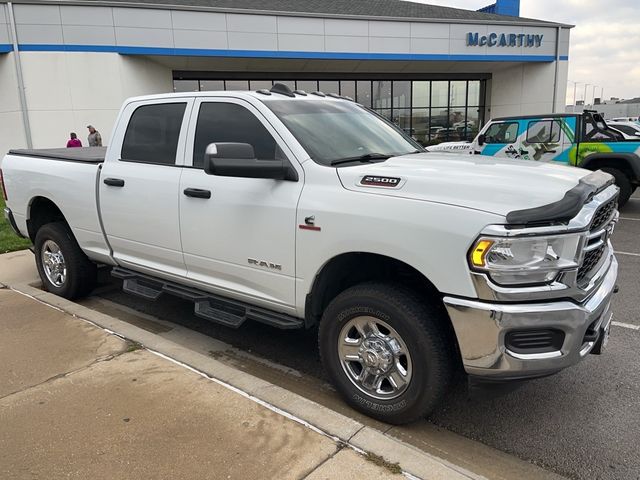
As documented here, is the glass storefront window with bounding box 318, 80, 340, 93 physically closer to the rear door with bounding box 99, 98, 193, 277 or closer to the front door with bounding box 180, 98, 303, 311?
the rear door with bounding box 99, 98, 193, 277

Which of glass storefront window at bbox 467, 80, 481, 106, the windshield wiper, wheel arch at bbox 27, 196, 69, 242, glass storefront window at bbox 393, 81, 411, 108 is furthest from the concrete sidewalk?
glass storefront window at bbox 467, 80, 481, 106

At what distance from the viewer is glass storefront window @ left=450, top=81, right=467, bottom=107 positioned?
2852 centimetres

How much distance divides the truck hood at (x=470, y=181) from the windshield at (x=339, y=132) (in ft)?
0.95

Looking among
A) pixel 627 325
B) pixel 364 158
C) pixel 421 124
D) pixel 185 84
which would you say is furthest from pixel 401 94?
pixel 364 158

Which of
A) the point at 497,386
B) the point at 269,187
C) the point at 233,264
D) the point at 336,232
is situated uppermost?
the point at 269,187

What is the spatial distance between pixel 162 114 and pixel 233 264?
157cm

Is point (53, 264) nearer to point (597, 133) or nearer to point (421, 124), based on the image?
point (597, 133)

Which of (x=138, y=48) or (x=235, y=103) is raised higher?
(x=138, y=48)

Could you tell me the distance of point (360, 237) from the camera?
3004 mm

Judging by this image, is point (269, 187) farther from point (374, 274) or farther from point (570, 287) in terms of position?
point (570, 287)

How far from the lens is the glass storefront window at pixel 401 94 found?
27531 millimetres

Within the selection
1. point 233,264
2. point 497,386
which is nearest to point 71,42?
point 233,264

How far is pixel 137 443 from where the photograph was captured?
9.29 feet

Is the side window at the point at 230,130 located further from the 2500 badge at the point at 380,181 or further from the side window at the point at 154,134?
the 2500 badge at the point at 380,181
